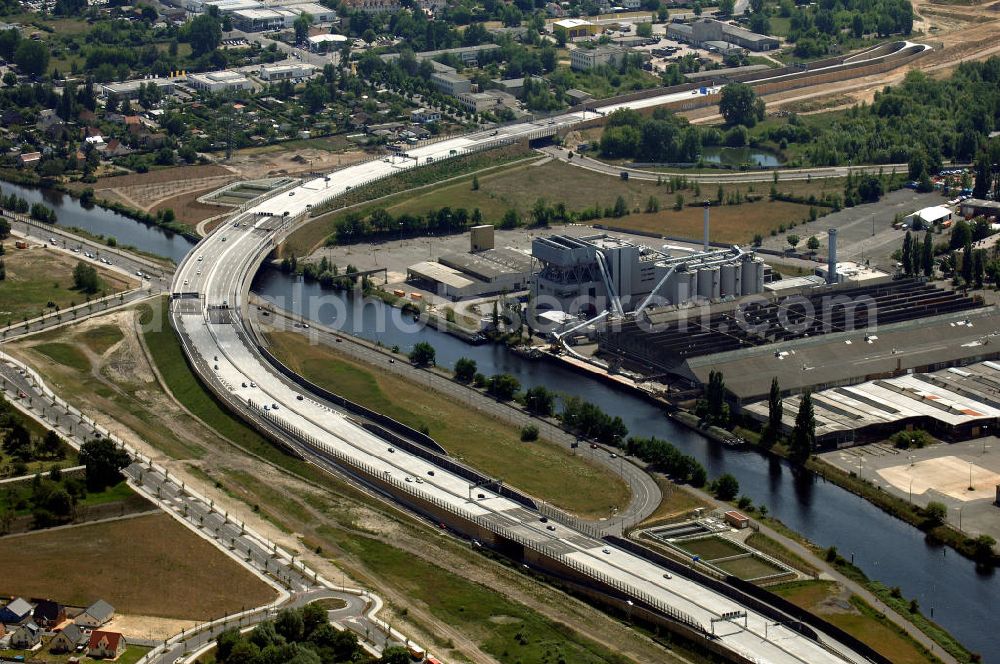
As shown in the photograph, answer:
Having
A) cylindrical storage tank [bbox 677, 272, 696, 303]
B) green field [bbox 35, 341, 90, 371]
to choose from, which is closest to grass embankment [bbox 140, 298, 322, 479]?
green field [bbox 35, 341, 90, 371]

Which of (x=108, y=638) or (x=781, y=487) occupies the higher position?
(x=108, y=638)

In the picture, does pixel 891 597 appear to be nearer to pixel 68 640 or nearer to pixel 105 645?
pixel 105 645

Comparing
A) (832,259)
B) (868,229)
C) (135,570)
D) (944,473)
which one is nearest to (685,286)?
(832,259)

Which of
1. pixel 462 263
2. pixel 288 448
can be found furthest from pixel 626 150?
pixel 288 448

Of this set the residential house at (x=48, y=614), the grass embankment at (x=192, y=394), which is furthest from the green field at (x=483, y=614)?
the residential house at (x=48, y=614)

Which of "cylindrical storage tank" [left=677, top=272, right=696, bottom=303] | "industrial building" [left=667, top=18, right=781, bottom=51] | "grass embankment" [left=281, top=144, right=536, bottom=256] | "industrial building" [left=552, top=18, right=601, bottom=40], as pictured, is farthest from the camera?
"industrial building" [left=552, top=18, right=601, bottom=40]

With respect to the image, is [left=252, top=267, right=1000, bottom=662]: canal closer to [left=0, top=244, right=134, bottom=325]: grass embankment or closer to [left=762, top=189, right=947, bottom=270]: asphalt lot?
[left=0, top=244, right=134, bottom=325]: grass embankment

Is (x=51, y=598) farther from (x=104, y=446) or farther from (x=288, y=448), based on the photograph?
(x=288, y=448)

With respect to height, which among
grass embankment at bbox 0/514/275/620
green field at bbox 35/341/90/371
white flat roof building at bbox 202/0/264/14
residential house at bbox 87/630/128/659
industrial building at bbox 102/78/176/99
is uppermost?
white flat roof building at bbox 202/0/264/14

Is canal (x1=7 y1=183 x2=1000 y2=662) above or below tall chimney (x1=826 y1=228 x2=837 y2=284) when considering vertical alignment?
below
